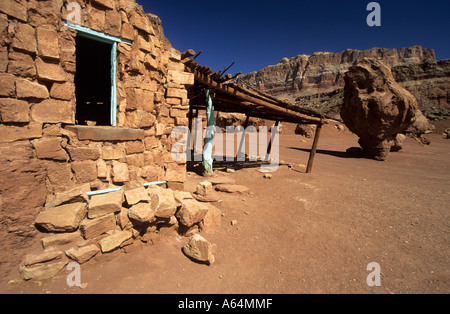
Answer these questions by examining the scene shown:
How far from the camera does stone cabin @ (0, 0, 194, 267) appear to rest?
2.27m

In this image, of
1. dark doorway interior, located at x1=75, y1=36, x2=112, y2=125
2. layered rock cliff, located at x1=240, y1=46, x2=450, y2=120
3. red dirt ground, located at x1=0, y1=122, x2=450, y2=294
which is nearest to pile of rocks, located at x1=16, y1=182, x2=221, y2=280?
red dirt ground, located at x1=0, y1=122, x2=450, y2=294

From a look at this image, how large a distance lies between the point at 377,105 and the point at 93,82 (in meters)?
11.8

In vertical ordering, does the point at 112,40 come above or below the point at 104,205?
above

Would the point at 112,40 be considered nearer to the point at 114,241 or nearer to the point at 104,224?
the point at 104,224

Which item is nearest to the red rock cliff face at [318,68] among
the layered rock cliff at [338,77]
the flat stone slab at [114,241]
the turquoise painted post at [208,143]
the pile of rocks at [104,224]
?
the layered rock cliff at [338,77]

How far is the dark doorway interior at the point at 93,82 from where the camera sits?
4828 millimetres

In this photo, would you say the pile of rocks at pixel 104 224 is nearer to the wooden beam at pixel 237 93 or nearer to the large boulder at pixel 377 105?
the wooden beam at pixel 237 93

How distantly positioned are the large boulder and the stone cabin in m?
10.3

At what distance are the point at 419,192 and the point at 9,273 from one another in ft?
27.0

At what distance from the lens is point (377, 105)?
9.96 metres

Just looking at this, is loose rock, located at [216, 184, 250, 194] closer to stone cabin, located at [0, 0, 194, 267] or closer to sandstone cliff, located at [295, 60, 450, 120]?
stone cabin, located at [0, 0, 194, 267]

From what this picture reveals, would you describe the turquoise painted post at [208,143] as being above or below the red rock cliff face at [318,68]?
below

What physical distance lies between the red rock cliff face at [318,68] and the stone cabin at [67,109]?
7309 cm

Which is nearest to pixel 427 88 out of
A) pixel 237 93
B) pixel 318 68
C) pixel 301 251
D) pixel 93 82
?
pixel 237 93
